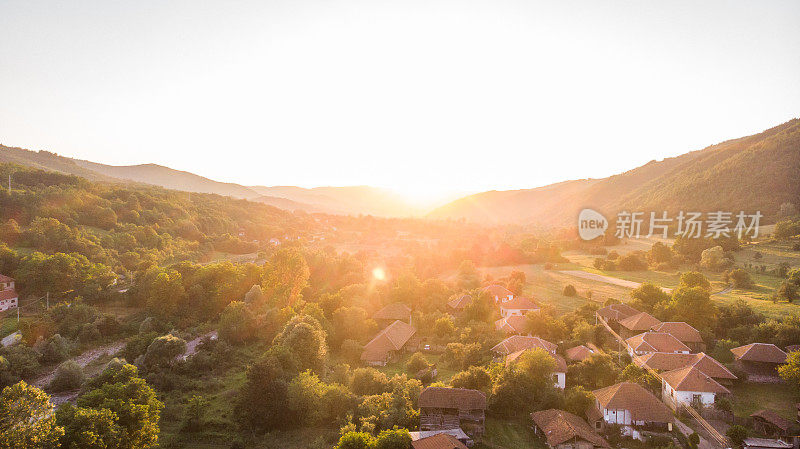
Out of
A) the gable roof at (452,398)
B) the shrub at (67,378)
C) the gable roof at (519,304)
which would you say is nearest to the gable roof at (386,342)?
the gable roof at (452,398)

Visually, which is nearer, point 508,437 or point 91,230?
point 508,437

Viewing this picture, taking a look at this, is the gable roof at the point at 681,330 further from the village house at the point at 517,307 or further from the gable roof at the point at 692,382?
the village house at the point at 517,307

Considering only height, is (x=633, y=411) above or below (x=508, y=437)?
above

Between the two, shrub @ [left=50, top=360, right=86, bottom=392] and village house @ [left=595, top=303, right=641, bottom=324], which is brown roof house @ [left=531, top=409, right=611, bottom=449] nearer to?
village house @ [left=595, top=303, right=641, bottom=324]

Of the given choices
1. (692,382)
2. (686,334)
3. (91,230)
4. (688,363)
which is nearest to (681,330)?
(686,334)

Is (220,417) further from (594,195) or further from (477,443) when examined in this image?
(594,195)

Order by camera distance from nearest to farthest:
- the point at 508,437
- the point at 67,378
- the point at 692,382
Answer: the point at 508,437 → the point at 692,382 → the point at 67,378

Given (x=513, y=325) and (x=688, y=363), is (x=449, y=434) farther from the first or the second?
(x=688, y=363)
